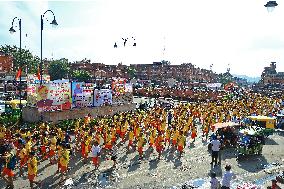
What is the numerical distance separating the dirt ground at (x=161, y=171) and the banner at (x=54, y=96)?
28.4ft

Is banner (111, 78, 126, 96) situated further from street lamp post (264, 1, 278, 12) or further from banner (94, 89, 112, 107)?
street lamp post (264, 1, 278, 12)

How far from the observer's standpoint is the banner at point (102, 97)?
2842 centimetres

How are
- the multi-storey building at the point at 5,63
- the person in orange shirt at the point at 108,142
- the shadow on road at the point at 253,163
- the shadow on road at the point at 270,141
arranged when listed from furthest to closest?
the multi-storey building at the point at 5,63 < the shadow on road at the point at 270,141 < the person in orange shirt at the point at 108,142 < the shadow on road at the point at 253,163

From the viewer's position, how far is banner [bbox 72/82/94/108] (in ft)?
87.0

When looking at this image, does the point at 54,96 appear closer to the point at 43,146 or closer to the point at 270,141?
the point at 43,146

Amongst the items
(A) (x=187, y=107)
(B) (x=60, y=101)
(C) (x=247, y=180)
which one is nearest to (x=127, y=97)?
(A) (x=187, y=107)

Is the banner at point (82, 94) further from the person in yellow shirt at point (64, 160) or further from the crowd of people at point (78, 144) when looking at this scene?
the person in yellow shirt at point (64, 160)

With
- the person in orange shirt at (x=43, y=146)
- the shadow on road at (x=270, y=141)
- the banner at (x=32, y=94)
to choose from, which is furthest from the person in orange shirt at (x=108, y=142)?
the shadow on road at (x=270, y=141)

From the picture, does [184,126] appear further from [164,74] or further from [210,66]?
[210,66]

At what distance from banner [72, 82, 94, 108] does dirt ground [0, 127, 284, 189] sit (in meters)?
9.35

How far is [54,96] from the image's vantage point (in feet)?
81.7

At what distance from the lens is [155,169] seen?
48.9ft

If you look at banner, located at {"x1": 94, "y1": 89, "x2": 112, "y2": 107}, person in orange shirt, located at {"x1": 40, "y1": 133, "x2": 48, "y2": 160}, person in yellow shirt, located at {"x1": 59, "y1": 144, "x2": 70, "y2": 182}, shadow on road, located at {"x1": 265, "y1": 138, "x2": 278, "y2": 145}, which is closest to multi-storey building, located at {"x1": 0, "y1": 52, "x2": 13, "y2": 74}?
banner, located at {"x1": 94, "y1": 89, "x2": 112, "y2": 107}

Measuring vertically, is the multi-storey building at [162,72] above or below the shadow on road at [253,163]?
above
